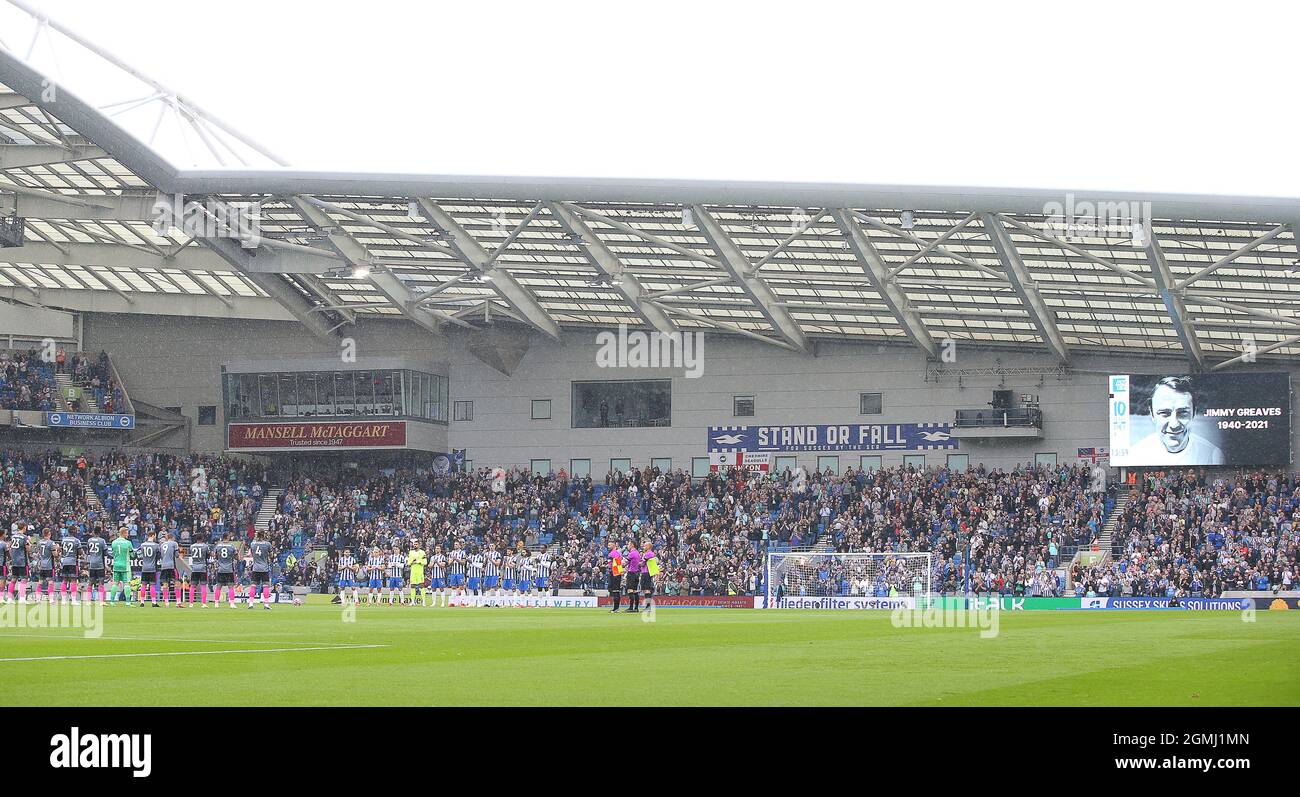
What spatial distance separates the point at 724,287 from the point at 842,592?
474 inches

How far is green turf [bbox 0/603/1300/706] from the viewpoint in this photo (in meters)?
10.2

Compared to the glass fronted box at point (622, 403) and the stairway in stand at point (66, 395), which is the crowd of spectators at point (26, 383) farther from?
the glass fronted box at point (622, 403)

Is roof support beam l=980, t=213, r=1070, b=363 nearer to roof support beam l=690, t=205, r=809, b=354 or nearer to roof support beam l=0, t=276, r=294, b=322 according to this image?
roof support beam l=690, t=205, r=809, b=354

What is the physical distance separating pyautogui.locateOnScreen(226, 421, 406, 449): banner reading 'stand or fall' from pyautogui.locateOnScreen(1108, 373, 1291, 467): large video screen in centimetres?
2823

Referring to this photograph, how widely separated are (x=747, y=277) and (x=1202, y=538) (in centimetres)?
1635

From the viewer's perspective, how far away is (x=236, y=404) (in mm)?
64125

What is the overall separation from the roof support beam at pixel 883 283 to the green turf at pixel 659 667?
23.4 metres

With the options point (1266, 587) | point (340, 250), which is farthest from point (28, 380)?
point (1266, 587)

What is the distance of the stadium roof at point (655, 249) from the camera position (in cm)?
4153

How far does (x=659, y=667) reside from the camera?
13.4 metres

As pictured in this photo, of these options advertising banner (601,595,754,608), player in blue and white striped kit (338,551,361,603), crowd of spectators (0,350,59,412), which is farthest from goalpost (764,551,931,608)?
crowd of spectators (0,350,59,412)

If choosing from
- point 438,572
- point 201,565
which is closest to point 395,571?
point 438,572

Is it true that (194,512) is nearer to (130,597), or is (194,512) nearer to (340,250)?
(340,250)

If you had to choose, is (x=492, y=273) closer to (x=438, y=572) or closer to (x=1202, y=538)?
(x=438, y=572)
